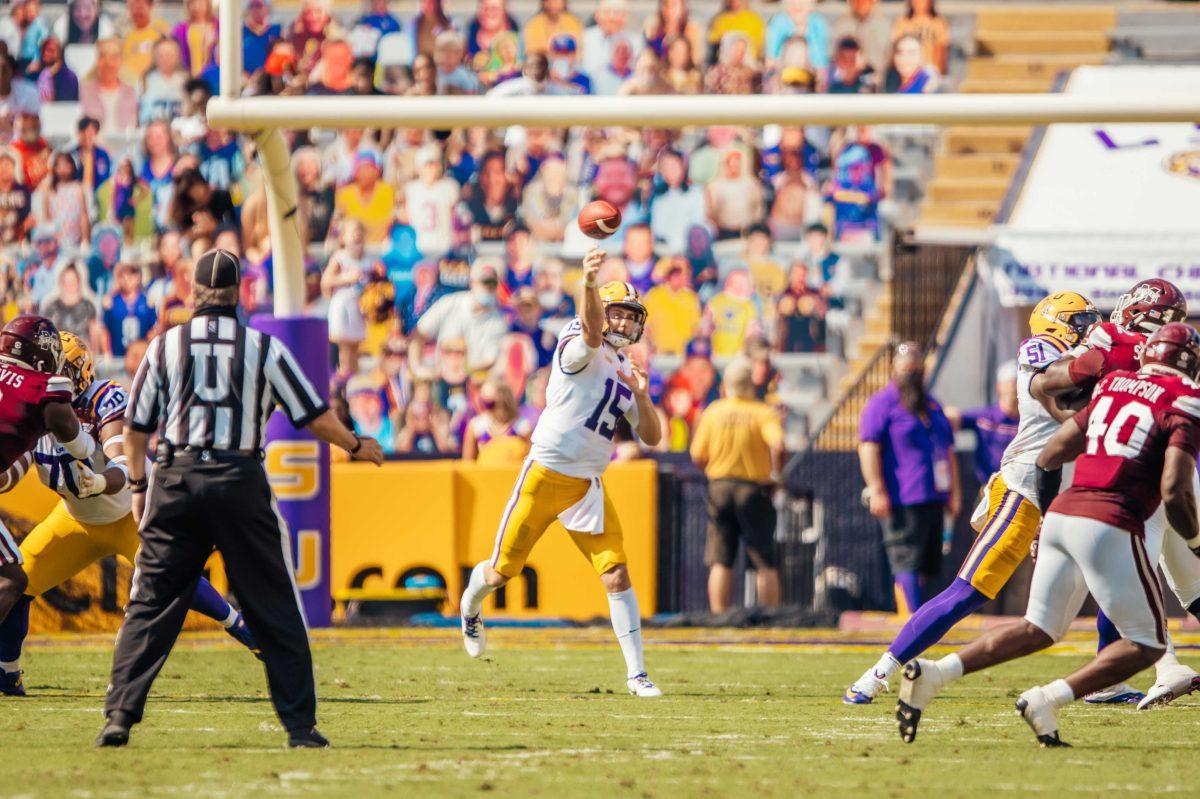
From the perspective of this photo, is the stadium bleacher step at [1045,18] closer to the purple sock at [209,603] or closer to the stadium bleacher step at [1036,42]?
the stadium bleacher step at [1036,42]

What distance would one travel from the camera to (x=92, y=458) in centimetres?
858

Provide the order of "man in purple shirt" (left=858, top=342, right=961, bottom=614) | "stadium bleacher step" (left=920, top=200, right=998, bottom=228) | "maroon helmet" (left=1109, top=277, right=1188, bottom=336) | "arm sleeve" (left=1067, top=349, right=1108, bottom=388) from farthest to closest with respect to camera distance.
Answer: "stadium bleacher step" (left=920, top=200, right=998, bottom=228) < "man in purple shirt" (left=858, top=342, right=961, bottom=614) < "maroon helmet" (left=1109, top=277, right=1188, bottom=336) < "arm sleeve" (left=1067, top=349, right=1108, bottom=388)

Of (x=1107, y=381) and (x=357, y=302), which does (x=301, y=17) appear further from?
(x=1107, y=381)

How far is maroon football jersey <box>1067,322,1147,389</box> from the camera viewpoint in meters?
7.38

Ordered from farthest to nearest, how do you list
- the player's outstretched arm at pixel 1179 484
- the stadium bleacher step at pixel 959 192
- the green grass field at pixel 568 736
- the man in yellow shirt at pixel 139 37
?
the man in yellow shirt at pixel 139 37
the stadium bleacher step at pixel 959 192
the player's outstretched arm at pixel 1179 484
the green grass field at pixel 568 736

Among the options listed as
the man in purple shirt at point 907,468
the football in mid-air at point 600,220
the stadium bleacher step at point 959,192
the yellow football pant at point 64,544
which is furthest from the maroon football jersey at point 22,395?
the stadium bleacher step at point 959,192

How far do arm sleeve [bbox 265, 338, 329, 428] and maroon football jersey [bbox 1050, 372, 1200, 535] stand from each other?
2.65 meters

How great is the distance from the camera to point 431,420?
15.9m

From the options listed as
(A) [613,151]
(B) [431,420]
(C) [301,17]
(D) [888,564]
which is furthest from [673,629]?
(C) [301,17]

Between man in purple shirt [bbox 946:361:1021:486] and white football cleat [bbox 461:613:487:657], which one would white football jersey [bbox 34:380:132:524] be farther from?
man in purple shirt [bbox 946:361:1021:486]

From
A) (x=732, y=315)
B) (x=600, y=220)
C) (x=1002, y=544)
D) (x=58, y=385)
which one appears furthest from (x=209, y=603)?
(x=732, y=315)

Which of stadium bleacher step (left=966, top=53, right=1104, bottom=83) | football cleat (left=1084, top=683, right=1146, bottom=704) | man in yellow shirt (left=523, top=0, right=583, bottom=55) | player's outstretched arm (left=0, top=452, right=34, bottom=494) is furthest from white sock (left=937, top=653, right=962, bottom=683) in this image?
man in yellow shirt (left=523, top=0, right=583, bottom=55)

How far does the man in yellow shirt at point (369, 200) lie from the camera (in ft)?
58.1

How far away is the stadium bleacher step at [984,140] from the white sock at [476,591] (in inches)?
414
